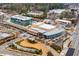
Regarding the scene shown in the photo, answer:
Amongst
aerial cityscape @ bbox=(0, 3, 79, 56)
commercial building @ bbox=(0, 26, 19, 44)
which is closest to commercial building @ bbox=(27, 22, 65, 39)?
aerial cityscape @ bbox=(0, 3, 79, 56)

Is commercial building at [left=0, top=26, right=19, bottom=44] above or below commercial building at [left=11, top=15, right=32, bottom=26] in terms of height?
below

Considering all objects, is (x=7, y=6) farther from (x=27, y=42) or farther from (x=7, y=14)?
(x=27, y=42)

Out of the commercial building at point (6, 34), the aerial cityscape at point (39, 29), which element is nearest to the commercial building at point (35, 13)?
the aerial cityscape at point (39, 29)

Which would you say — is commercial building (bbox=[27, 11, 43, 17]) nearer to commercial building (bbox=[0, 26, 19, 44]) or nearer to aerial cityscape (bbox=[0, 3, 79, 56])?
aerial cityscape (bbox=[0, 3, 79, 56])

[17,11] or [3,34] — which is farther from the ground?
[17,11]

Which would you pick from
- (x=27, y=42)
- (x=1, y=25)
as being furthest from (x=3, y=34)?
(x=27, y=42)

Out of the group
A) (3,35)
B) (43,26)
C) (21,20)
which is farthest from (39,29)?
(3,35)

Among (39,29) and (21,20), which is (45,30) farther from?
(21,20)
